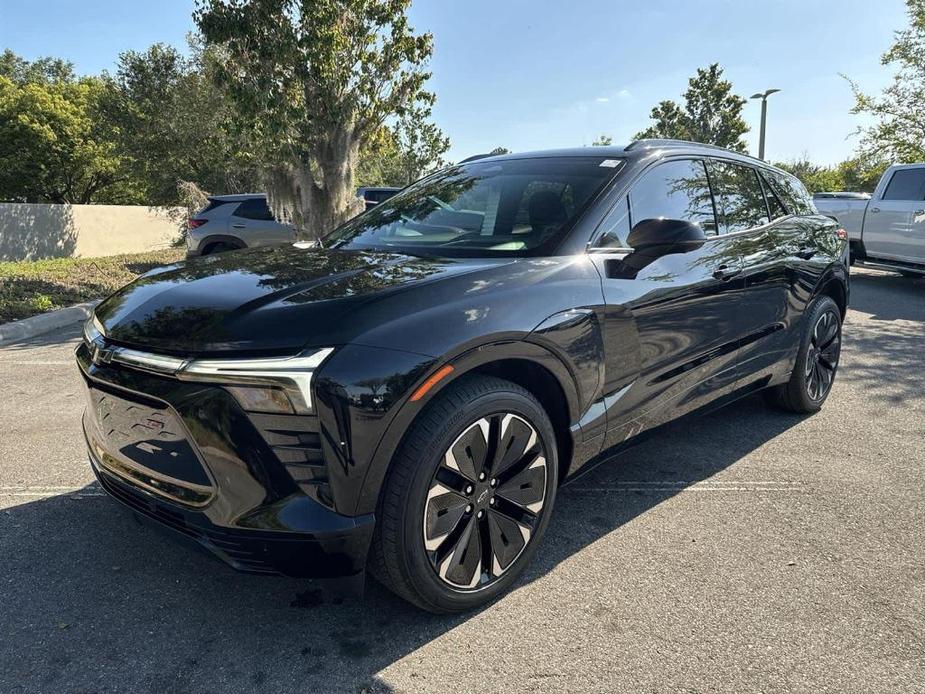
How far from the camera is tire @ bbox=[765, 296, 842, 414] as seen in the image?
4148 millimetres

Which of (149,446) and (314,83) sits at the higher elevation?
(314,83)

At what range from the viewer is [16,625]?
225cm

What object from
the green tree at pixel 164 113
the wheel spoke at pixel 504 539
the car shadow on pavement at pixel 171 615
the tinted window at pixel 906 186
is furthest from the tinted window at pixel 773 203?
the green tree at pixel 164 113

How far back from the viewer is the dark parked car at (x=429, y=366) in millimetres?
1907

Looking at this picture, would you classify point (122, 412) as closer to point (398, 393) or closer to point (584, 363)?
point (398, 393)

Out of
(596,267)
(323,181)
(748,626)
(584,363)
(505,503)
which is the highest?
(323,181)

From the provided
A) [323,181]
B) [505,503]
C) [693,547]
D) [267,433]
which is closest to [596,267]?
[505,503]

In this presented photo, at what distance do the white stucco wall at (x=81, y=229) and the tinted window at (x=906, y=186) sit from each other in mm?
19361

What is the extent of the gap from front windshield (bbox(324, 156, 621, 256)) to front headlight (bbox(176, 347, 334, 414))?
103 cm

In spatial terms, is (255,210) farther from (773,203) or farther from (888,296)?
(888,296)

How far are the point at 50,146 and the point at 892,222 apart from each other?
97.7ft

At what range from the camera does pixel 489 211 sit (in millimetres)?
3123

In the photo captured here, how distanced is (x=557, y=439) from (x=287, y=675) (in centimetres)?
125

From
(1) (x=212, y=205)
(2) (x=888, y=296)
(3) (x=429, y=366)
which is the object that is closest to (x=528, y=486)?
(3) (x=429, y=366)
